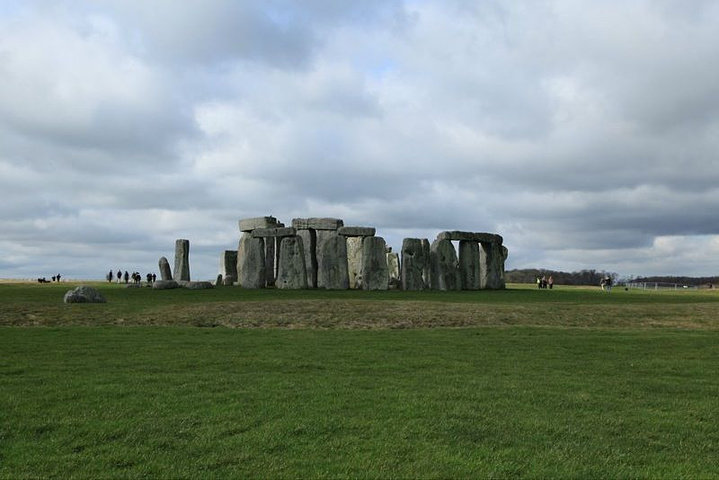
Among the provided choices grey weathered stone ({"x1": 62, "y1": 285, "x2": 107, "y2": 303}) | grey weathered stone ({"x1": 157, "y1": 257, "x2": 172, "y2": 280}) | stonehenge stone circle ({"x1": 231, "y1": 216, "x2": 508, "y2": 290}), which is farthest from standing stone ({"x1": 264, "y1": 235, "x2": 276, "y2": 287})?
grey weathered stone ({"x1": 62, "y1": 285, "x2": 107, "y2": 303})

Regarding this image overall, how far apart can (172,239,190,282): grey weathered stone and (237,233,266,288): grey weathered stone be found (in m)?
6.74

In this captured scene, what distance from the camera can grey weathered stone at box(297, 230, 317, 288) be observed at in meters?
34.3

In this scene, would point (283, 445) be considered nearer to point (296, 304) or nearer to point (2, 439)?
point (2, 439)

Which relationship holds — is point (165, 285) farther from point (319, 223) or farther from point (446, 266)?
point (446, 266)

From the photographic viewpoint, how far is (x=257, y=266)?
112ft

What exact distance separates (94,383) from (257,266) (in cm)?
2479

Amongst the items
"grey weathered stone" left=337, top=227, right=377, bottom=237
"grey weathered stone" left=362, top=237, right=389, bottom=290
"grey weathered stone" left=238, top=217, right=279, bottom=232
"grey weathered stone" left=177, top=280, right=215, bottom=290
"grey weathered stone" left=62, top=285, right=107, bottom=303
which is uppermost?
"grey weathered stone" left=238, top=217, right=279, bottom=232

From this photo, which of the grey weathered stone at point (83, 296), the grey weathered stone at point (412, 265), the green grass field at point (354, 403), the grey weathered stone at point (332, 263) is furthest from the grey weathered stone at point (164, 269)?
the green grass field at point (354, 403)

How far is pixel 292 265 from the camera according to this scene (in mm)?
33094

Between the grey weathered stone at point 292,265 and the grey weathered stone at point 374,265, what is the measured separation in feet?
9.93

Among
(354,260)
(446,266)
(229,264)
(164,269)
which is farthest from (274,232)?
(164,269)

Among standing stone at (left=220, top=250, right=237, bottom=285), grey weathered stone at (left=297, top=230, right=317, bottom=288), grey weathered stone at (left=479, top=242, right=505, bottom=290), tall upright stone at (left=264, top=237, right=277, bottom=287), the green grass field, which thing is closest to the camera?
the green grass field

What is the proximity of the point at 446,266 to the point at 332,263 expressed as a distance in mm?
6385

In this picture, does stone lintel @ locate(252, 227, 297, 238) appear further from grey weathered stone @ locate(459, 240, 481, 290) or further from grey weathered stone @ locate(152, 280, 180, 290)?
grey weathered stone @ locate(459, 240, 481, 290)
